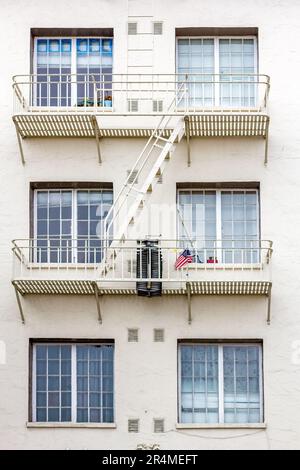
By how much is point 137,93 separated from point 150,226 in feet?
11.5

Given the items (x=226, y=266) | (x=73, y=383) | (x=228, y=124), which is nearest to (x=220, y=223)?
(x=226, y=266)

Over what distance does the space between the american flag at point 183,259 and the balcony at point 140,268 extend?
5 centimetres

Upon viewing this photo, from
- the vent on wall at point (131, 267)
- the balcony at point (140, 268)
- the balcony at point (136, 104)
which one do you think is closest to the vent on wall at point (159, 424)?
the balcony at point (140, 268)

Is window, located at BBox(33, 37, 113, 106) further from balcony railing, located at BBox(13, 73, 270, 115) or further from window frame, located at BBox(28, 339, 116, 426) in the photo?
window frame, located at BBox(28, 339, 116, 426)

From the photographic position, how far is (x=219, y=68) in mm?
39531

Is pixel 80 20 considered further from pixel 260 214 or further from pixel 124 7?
pixel 260 214

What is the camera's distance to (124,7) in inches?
1554

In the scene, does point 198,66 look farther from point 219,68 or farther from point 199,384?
point 199,384

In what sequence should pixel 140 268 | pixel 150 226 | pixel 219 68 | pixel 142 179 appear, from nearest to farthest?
pixel 140 268 → pixel 150 226 → pixel 142 179 → pixel 219 68

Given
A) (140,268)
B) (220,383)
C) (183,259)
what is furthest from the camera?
(220,383)

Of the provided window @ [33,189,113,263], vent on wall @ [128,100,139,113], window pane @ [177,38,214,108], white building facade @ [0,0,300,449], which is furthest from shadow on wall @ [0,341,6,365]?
window pane @ [177,38,214,108]

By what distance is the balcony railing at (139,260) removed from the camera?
1467 inches

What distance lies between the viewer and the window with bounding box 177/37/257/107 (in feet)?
129
